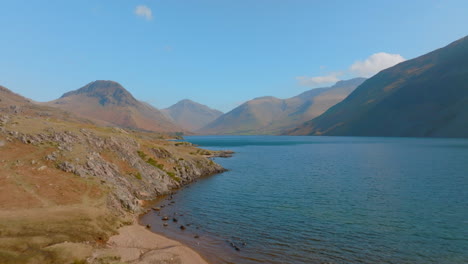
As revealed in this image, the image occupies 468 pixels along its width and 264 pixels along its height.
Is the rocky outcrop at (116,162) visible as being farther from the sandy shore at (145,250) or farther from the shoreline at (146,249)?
the sandy shore at (145,250)

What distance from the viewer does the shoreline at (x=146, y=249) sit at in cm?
2902

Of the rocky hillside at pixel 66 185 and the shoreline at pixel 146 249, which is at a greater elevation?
the rocky hillside at pixel 66 185

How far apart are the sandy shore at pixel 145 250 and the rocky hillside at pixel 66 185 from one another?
1.71 m

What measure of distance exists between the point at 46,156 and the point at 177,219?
28.5 meters

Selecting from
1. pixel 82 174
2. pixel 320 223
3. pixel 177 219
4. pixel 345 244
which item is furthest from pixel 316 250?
pixel 82 174

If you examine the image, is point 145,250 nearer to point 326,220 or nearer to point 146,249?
point 146,249

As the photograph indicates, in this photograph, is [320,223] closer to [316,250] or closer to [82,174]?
[316,250]

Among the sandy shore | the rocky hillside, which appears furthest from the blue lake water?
the rocky hillside

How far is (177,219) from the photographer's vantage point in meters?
45.5

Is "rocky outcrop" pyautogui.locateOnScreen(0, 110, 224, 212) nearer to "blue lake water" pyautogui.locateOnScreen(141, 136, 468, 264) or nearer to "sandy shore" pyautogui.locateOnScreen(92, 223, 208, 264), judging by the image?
"blue lake water" pyautogui.locateOnScreen(141, 136, 468, 264)

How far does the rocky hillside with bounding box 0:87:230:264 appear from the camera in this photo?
29172mm

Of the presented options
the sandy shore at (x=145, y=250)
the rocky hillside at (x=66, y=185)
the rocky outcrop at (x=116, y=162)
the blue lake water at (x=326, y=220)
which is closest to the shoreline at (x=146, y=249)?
the sandy shore at (x=145, y=250)

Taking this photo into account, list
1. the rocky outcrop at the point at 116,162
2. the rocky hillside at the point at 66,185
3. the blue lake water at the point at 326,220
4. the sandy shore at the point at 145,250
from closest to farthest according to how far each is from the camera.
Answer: the sandy shore at the point at 145,250, the rocky hillside at the point at 66,185, the blue lake water at the point at 326,220, the rocky outcrop at the point at 116,162

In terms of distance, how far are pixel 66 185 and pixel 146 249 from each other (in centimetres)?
2231
